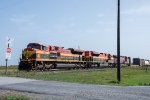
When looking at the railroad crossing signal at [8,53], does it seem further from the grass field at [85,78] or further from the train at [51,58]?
the train at [51,58]

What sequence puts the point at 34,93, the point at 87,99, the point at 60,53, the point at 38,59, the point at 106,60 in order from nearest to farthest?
the point at 87,99, the point at 34,93, the point at 38,59, the point at 60,53, the point at 106,60

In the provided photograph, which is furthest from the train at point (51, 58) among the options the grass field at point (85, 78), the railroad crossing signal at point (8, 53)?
the railroad crossing signal at point (8, 53)

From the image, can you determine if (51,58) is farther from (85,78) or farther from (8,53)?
(85,78)

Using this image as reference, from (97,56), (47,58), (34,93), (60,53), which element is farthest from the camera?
(97,56)

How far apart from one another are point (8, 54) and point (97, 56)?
43.8 metres

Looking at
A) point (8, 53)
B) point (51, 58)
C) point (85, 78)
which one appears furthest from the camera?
point (51, 58)

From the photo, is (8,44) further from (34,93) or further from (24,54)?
(34,93)

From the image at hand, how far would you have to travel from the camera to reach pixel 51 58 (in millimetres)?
48344

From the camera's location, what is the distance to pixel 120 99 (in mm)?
14664

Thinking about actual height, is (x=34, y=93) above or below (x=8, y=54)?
below

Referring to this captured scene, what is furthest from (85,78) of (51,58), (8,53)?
(51,58)

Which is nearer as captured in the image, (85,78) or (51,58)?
(85,78)

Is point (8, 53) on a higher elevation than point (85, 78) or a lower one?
higher

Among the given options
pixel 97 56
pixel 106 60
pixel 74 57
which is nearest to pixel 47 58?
pixel 74 57
